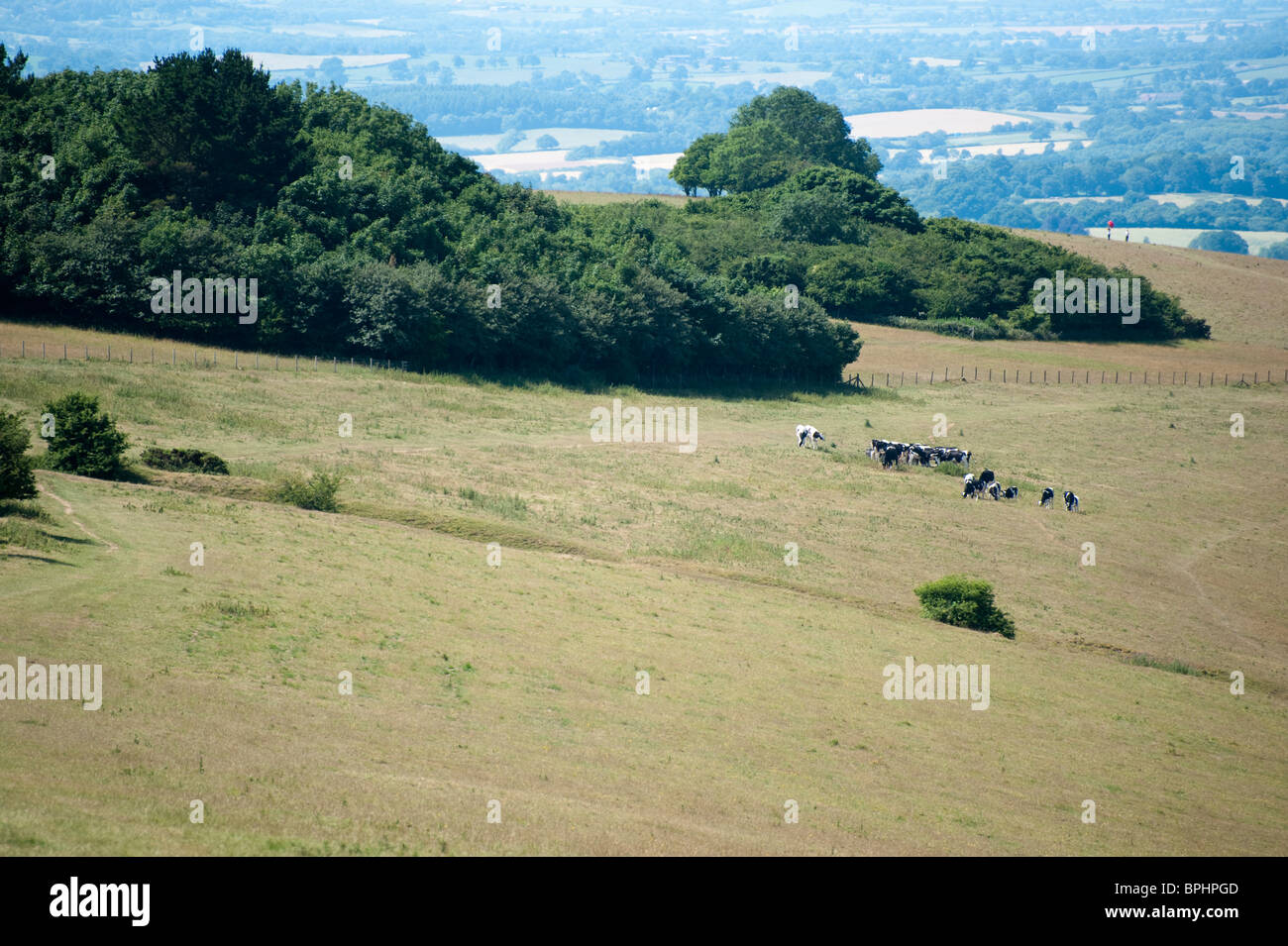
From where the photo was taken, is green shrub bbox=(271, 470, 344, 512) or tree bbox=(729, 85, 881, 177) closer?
green shrub bbox=(271, 470, 344, 512)

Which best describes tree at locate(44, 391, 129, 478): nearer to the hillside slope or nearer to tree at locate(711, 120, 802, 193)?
the hillside slope

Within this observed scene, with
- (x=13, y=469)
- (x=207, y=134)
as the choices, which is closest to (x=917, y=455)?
(x=13, y=469)

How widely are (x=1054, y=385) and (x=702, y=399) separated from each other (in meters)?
27.9

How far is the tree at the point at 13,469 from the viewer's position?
33906mm

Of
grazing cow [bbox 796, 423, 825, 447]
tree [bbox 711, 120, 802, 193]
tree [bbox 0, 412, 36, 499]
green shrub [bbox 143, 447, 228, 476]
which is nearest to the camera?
tree [bbox 0, 412, 36, 499]

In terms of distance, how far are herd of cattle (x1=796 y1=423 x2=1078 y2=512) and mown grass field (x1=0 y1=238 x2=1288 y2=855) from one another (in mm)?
996

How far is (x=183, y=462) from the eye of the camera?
4528cm

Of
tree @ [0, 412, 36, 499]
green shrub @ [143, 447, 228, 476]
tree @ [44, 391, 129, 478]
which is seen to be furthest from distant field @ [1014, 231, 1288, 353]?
tree @ [0, 412, 36, 499]

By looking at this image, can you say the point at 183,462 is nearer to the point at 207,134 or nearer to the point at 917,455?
the point at 917,455

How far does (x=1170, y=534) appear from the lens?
5278cm

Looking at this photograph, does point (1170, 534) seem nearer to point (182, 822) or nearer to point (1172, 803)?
point (1172, 803)

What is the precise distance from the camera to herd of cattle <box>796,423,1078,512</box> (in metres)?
56.5

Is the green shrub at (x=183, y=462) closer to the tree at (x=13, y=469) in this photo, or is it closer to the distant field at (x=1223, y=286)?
the tree at (x=13, y=469)

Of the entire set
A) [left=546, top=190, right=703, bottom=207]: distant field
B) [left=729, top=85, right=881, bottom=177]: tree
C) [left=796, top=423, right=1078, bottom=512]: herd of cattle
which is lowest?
[left=796, top=423, right=1078, bottom=512]: herd of cattle
